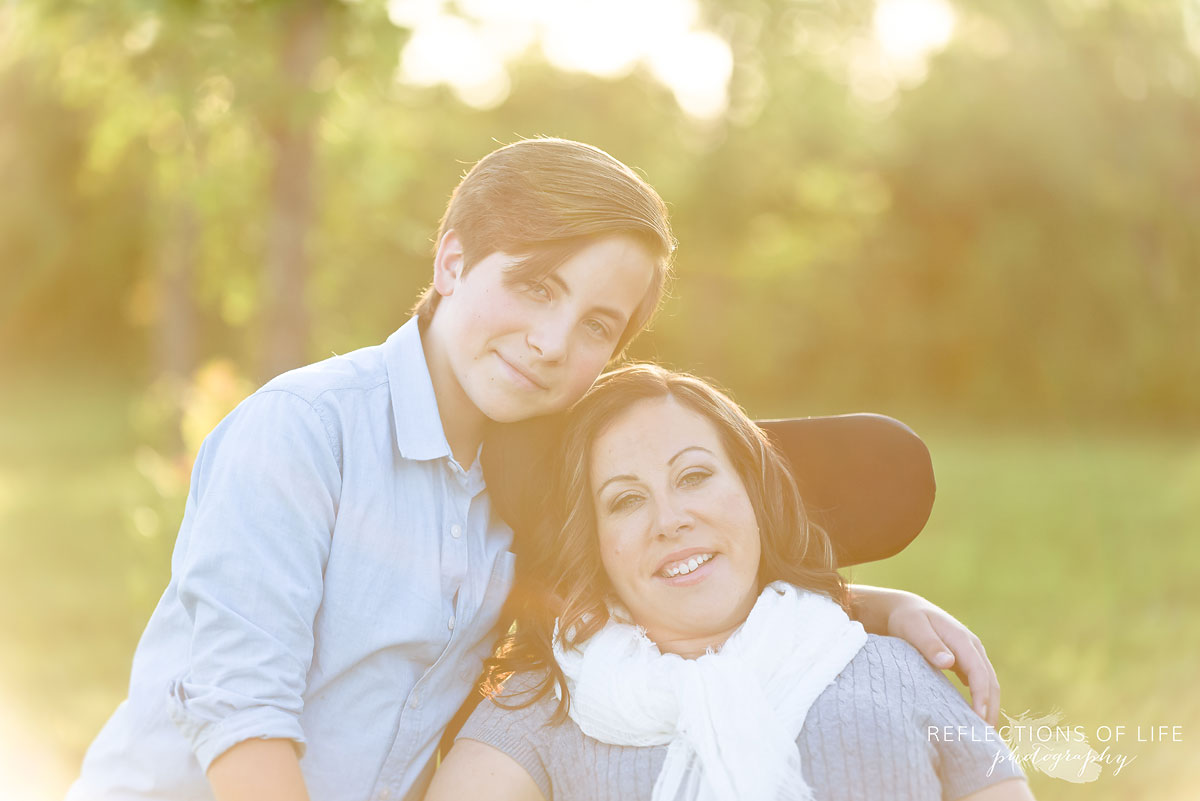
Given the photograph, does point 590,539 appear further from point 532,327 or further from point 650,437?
point 532,327

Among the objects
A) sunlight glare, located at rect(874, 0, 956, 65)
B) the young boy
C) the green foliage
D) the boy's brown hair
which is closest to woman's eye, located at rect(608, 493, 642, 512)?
the young boy

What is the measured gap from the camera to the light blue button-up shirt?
1.89 metres

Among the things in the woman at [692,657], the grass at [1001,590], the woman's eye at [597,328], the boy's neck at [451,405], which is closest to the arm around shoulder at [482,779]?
the woman at [692,657]

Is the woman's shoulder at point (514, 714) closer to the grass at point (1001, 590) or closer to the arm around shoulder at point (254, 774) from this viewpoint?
the arm around shoulder at point (254, 774)

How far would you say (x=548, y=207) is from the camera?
2201 millimetres

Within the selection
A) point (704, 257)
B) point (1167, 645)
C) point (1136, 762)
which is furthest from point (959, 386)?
point (1136, 762)

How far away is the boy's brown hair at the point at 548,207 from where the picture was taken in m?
2.20

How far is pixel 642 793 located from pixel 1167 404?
2057 centimetres

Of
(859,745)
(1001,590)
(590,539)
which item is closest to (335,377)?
(590,539)

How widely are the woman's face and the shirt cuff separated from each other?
2.47 ft

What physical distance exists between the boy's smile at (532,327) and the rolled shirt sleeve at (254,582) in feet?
1.24

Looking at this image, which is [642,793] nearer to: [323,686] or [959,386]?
[323,686]

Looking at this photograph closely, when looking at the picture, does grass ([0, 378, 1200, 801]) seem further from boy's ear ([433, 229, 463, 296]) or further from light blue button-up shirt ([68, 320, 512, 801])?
boy's ear ([433, 229, 463, 296])

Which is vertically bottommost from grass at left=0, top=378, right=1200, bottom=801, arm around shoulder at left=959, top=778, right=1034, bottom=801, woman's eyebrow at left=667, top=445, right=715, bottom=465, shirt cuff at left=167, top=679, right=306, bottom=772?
grass at left=0, top=378, right=1200, bottom=801
